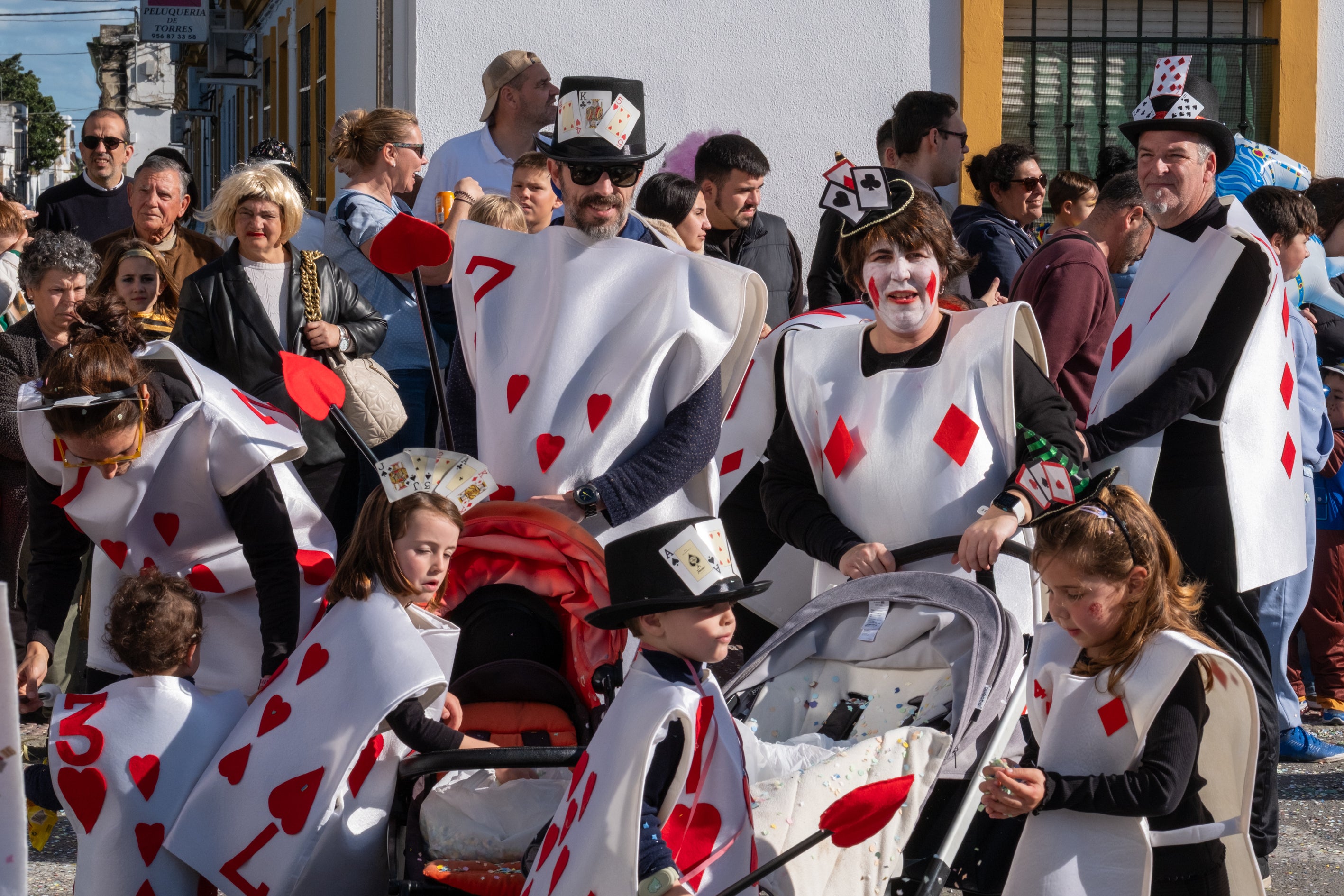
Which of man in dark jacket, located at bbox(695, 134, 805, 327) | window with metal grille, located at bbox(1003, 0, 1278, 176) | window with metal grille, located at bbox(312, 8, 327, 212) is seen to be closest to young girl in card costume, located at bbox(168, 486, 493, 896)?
man in dark jacket, located at bbox(695, 134, 805, 327)

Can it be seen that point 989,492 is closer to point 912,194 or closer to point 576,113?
point 912,194

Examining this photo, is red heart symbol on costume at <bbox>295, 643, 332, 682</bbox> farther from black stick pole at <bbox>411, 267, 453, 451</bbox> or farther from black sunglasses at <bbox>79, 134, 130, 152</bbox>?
black sunglasses at <bbox>79, 134, 130, 152</bbox>

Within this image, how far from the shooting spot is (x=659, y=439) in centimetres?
383

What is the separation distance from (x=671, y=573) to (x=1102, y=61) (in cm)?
677

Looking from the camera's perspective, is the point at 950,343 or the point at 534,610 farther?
the point at 950,343

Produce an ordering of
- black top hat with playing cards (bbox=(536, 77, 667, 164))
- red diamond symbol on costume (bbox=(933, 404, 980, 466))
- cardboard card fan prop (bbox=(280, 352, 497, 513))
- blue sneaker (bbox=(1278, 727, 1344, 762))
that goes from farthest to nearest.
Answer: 1. blue sneaker (bbox=(1278, 727, 1344, 762))
2. black top hat with playing cards (bbox=(536, 77, 667, 164))
3. red diamond symbol on costume (bbox=(933, 404, 980, 466))
4. cardboard card fan prop (bbox=(280, 352, 497, 513))

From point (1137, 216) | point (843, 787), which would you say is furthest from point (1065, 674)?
point (1137, 216)

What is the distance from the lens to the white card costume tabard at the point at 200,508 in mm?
3633

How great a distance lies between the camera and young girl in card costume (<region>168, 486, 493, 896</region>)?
314cm

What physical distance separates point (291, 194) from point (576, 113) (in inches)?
64.0

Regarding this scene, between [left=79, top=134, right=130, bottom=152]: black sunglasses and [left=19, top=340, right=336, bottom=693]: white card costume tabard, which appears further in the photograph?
[left=79, top=134, right=130, bottom=152]: black sunglasses

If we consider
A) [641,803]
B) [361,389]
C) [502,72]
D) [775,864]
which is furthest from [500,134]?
[775,864]

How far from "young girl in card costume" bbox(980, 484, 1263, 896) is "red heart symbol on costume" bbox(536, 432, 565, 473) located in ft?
4.04

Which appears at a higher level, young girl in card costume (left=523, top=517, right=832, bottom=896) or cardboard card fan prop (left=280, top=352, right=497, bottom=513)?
cardboard card fan prop (left=280, top=352, right=497, bottom=513)
